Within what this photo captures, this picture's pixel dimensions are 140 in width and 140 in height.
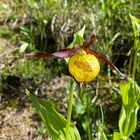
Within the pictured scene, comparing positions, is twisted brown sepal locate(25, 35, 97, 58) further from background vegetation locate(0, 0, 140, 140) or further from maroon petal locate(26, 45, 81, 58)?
background vegetation locate(0, 0, 140, 140)

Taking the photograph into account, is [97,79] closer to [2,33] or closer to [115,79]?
[115,79]

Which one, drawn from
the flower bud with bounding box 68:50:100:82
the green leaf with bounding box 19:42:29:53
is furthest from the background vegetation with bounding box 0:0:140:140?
the flower bud with bounding box 68:50:100:82

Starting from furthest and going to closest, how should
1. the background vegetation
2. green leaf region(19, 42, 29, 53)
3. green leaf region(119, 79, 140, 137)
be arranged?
green leaf region(19, 42, 29, 53), the background vegetation, green leaf region(119, 79, 140, 137)

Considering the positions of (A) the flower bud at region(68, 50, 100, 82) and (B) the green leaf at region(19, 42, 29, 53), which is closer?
(A) the flower bud at region(68, 50, 100, 82)

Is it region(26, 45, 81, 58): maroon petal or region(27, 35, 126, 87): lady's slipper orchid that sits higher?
region(26, 45, 81, 58): maroon petal

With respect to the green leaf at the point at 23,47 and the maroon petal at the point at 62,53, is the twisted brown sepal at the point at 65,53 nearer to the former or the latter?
the maroon petal at the point at 62,53

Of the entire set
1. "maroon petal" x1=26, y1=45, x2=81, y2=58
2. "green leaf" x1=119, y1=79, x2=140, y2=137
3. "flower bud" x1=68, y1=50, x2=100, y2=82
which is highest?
"maroon petal" x1=26, y1=45, x2=81, y2=58

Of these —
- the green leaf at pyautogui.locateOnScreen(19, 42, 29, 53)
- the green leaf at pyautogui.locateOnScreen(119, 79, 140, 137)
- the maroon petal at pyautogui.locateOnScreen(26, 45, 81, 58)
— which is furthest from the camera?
the green leaf at pyautogui.locateOnScreen(19, 42, 29, 53)
